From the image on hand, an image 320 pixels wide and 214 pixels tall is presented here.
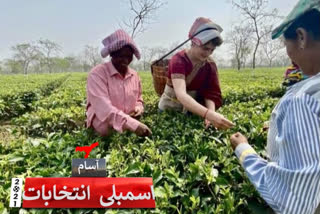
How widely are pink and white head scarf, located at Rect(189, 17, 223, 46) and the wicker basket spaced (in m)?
0.71

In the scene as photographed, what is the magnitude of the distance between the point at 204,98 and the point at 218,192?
4.69 feet

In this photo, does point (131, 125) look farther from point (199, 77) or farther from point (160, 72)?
point (160, 72)

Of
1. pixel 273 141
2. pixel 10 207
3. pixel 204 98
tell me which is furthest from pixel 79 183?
pixel 204 98

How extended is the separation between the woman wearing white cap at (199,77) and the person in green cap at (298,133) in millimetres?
989

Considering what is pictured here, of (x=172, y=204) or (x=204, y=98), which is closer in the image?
(x=172, y=204)

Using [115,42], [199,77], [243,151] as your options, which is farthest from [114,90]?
[243,151]

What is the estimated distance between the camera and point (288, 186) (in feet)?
2.82

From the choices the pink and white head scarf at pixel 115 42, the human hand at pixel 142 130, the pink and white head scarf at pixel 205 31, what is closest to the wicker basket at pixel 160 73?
the pink and white head scarf at pixel 205 31

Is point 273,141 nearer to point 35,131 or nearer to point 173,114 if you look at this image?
point 173,114

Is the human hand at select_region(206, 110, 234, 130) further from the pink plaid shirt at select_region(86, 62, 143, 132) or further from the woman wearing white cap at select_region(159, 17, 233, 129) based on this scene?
the pink plaid shirt at select_region(86, 62, 143, 132)

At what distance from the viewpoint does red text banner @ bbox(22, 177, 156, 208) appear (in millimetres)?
1184

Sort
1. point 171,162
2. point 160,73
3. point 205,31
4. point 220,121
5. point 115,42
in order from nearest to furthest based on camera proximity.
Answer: point 171,162, point 220,121, point 115,42, point 205,31, point 160,73

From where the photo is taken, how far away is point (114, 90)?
2.26 metres

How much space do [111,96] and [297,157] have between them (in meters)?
1.64
